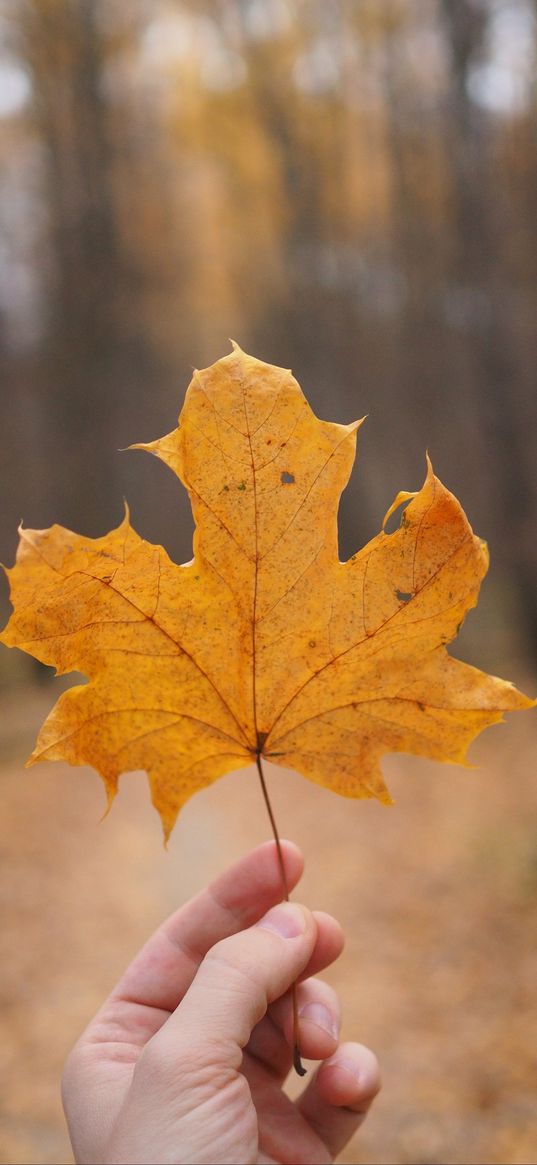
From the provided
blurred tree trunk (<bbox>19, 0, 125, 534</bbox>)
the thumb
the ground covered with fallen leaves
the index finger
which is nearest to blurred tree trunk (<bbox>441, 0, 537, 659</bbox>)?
the ground covered with fallen leaves

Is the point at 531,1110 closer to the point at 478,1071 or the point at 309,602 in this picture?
the point at 478,1071

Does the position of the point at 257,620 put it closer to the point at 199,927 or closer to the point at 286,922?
the point at 286,922

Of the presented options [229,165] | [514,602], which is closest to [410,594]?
[514,602]

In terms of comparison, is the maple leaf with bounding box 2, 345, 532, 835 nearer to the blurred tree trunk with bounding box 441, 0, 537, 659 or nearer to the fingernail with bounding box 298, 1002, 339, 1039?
the fingernail with bounding box 298, 1002, 339, 1039

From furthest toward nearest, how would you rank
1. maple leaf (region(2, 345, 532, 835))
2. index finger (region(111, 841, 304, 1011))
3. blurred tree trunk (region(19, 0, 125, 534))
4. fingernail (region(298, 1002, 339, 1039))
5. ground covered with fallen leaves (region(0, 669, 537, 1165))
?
blurred tree trunk (region(19, 0, 125, 534)) < ground covered with fallen leaves (region(0, 669, 537, 1165)) < index finger (region(111, 841, 304, 1011)) < fingernail (region(298, 1002, 339, 1039)) < maple leaf (region(2, 345, 532, 835))

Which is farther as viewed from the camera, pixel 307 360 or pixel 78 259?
pixel 78 259

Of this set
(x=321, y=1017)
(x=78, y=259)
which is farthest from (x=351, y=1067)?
(x=78, y=259)
